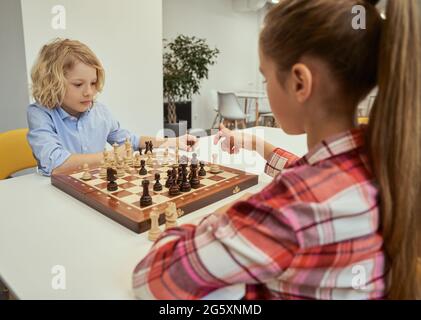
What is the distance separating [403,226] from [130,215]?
0.61m

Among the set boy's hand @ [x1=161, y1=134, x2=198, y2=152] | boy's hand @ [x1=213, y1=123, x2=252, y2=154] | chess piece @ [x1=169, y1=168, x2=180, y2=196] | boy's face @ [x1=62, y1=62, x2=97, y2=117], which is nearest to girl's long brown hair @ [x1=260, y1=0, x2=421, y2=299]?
chess piece @ [x1=169, y1=168, x2=180, y2=196]

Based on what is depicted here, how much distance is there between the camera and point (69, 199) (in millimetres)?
1038

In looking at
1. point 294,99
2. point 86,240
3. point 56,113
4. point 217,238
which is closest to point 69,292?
point 86,240

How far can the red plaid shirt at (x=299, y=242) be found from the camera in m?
0.48

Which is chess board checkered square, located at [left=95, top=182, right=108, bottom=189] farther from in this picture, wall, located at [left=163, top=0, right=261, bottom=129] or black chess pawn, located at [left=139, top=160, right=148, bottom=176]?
wall, located at [left=163, top=0, right=261, bottom=129]

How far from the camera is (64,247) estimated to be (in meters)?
0.76

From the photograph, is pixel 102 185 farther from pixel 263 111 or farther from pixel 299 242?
pixel 263 111

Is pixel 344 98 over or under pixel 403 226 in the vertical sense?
over

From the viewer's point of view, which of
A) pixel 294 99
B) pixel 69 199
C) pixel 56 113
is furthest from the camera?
pixel 56 113

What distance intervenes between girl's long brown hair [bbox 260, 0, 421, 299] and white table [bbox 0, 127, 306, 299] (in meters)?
0.28

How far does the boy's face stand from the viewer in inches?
59.4

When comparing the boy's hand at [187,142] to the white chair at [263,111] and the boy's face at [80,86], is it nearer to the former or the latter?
the boy's face at [80,86]

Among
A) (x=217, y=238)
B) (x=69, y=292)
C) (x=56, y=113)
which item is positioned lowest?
(x=69, y=292)

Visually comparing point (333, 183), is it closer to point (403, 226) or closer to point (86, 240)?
point (403, 226)
